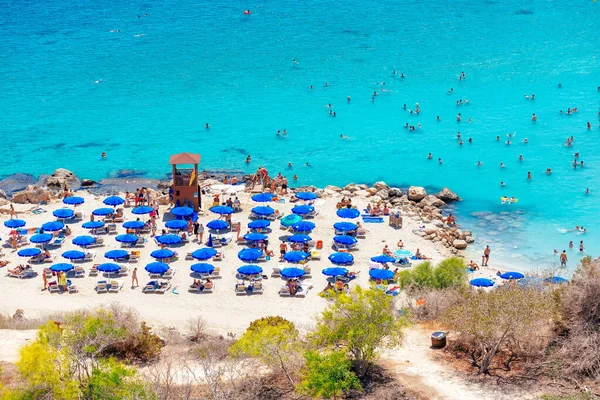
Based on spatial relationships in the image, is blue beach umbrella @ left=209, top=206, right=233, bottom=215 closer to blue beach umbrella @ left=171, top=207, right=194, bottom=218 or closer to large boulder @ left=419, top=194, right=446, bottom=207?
blue beach umbrella @ left=171, top=207, right=194, bottom=218

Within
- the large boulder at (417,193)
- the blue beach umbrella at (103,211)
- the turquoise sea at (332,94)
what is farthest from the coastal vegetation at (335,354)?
the large boulder at (417,193)

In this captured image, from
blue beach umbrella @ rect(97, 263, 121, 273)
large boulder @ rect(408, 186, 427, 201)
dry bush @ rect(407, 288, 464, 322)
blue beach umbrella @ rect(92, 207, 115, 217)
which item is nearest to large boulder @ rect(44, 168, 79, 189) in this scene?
blue beach umbrella @ rect(92, 207, 115, 217)

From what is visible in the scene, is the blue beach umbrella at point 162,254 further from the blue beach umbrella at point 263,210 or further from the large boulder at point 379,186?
the large boulder at point 379,186

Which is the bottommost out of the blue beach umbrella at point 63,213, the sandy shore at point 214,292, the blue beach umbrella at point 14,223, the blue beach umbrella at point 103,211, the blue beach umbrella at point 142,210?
the sandy shore at point 214,292

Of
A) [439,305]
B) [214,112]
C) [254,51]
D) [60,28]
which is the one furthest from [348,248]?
[60,28]

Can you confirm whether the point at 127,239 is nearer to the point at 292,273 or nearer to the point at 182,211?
the point at 182,211

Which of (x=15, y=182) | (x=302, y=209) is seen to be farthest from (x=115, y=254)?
(x=15, y=182)
